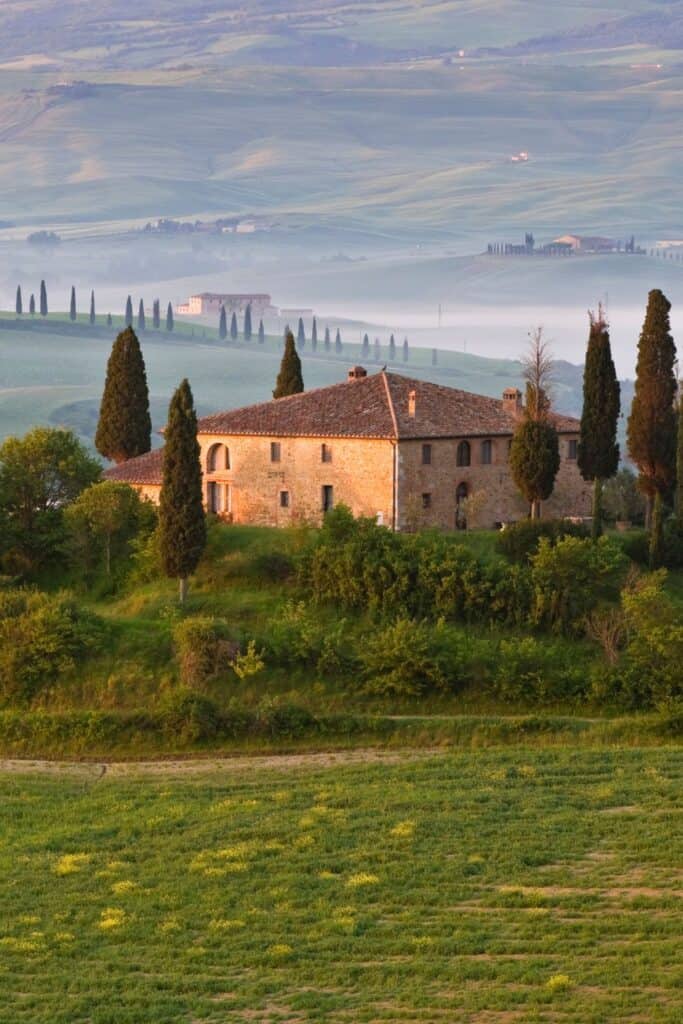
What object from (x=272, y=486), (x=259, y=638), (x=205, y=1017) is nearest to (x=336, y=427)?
(x=272, y=486)

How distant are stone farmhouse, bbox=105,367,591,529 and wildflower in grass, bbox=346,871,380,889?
2814 centimetres

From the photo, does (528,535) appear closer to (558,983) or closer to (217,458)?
(217,458)

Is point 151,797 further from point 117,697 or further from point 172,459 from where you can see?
point 172,459

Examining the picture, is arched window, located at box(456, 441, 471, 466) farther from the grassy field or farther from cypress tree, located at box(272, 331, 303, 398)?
the grassy field

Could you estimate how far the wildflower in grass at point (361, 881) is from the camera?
3550 centimetres

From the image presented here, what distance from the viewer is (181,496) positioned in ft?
189

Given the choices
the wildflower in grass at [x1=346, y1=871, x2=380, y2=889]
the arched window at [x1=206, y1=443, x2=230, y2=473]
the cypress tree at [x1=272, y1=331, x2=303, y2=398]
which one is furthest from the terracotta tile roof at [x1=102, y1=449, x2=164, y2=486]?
the wildflower in grass at [x1=346, y1=871, x2=380, y2=889]

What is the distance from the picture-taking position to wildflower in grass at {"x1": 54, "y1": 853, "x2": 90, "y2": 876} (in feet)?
123

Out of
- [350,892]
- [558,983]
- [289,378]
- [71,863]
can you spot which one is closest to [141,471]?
[289,378]

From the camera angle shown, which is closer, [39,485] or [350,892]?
[350,892]

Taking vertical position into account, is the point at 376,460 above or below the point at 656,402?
below

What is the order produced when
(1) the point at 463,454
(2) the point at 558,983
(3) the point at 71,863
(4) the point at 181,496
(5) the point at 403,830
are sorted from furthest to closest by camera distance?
(1) the point at 463,454 → (4) the point at 181,496 → (5) the point at 403,830 → (3) the point at 71,863 → (2) the point at 558,983

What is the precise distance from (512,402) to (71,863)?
33616mm

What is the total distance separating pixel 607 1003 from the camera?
28.6 metres
